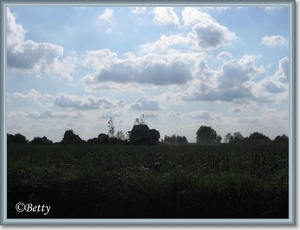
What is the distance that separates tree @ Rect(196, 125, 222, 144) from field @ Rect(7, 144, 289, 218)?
1.38ft

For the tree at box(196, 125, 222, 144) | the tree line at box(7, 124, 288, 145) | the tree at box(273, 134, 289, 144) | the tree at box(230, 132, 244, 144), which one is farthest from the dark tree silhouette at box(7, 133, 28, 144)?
the tree at box(273, 134, 289, 144)

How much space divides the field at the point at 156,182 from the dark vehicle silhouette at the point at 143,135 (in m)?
0.37

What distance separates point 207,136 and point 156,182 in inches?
61.2

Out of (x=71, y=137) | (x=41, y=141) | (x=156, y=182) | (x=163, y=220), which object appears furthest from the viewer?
(x=41, y=141)

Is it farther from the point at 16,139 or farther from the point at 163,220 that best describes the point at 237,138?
the point at 16,139

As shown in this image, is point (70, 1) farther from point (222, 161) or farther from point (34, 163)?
point (222, 161)

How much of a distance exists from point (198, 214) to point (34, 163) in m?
4.01

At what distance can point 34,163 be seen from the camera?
945 cm

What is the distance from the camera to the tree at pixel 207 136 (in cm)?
848

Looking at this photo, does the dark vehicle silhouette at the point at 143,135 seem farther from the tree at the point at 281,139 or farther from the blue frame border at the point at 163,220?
the tree at the point at 281,139

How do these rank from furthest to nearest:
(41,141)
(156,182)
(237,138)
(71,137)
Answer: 1. (41,141)
2. (71,137)
3. (237,138)
4. (156,182)

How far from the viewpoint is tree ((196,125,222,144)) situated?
8.48 metres

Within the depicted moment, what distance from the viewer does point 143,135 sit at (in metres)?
8.89

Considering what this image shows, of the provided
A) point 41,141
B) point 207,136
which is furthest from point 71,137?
point 207,136
